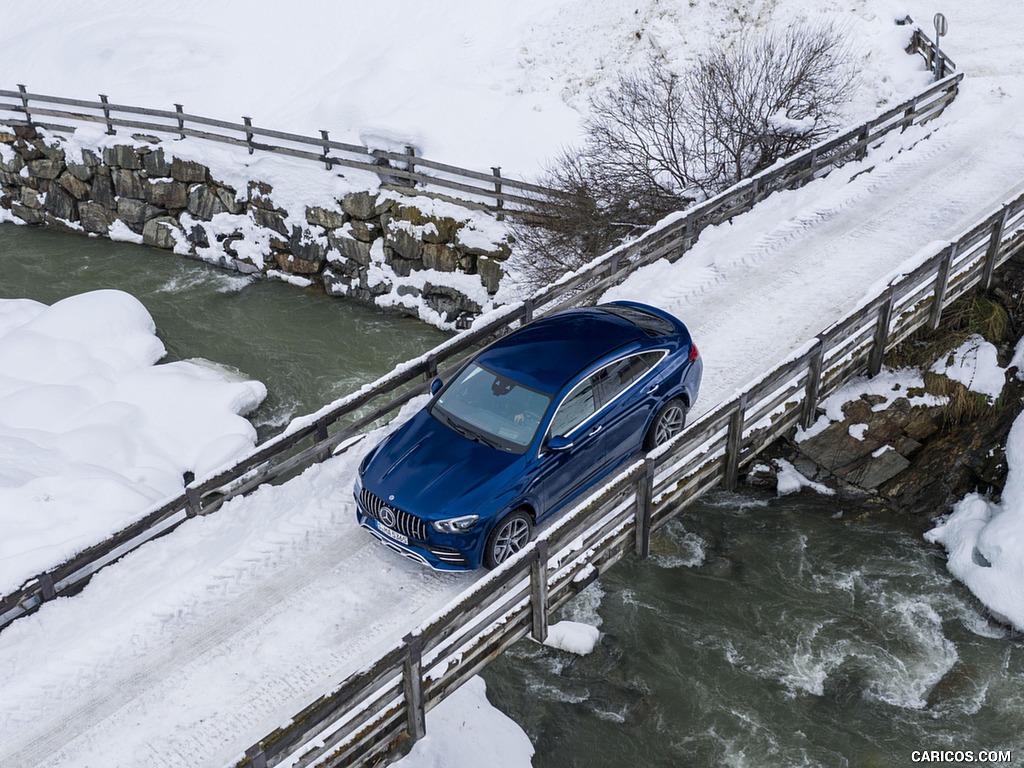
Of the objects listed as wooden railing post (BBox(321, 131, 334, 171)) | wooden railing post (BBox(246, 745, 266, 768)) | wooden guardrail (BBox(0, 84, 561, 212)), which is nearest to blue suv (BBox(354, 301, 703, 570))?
wooden railing post (BBox(246, 745, 266, 768))

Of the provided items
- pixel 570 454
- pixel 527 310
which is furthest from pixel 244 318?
pixel 570 454

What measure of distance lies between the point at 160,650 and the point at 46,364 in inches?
442

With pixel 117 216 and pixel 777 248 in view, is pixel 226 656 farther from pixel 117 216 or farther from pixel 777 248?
pixel 117 216

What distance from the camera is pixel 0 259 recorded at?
25.6 m

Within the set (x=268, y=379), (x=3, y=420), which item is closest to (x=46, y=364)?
(x=3, y=420)

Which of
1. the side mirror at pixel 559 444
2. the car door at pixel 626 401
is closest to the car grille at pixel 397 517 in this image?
the side mirror at pixel 559 444

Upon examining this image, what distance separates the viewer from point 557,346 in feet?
34.6

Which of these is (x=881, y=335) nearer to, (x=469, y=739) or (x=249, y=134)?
(x=469, y=739)

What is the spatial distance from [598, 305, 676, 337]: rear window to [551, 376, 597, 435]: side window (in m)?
1.23

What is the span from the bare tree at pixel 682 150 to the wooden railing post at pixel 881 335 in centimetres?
669

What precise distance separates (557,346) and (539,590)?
2716 millimetres

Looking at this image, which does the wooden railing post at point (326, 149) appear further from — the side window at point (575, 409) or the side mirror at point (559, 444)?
the side mirror at point (559, 444)

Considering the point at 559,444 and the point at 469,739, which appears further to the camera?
the point at 469,739

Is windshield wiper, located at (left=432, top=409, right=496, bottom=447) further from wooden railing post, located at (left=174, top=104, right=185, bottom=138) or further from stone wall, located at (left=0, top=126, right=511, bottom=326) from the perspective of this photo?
wooden railing post, located at (left=174, top=104, right=185, bottom=138)
